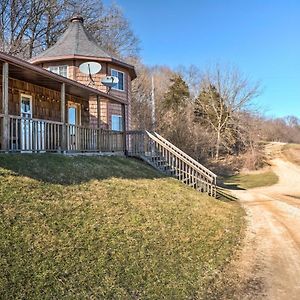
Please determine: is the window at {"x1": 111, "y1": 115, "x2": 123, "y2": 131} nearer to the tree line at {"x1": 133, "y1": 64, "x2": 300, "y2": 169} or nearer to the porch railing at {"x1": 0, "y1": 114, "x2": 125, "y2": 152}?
the porch railing at {"x1": 0, "y1": 114, "x2": 125, "y2": 152}

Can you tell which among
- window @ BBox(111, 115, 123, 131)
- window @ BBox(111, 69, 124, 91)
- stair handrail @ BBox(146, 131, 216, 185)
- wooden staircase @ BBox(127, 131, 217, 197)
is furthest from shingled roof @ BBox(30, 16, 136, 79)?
stair handrail @ BBox(146, 131, 216, 185)

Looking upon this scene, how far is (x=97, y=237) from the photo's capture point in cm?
581

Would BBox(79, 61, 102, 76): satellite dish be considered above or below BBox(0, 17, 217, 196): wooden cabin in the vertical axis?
above

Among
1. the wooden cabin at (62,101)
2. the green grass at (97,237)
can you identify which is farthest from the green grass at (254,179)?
the green grass at (97,237)

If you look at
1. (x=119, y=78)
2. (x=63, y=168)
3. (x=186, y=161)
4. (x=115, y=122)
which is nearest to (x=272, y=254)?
(x=63, y=168)

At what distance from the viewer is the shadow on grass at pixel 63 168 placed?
25.3ft

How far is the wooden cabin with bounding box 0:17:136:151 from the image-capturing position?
398 inches

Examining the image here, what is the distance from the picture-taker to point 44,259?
15.4ft

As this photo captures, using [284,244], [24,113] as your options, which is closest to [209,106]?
[24,113]

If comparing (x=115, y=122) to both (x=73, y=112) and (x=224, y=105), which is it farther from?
(x=224, y=105)

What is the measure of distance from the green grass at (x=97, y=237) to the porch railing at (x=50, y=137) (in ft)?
3.47

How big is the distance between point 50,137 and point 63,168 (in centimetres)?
282

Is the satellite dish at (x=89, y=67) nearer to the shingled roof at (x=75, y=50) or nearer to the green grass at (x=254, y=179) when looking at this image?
the shingled roof at (x=75, y=50)

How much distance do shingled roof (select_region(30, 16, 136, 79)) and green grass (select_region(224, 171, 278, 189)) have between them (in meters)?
12.2
